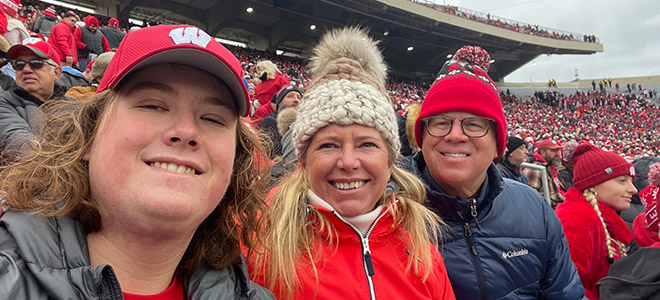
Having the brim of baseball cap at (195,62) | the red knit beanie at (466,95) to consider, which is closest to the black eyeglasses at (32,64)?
the brim of baseball cap at (195,62)

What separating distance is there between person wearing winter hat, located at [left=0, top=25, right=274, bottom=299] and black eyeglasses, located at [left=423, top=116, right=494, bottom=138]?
1.12 meters

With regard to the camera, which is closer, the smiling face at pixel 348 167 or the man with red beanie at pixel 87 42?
the smiling face at pixel 348 167

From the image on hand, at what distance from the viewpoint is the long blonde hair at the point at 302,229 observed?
1.45 meters

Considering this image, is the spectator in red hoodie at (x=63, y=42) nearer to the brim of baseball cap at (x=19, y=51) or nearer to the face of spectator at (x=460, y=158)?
the brim of baseball cap at (x=19, y=51)

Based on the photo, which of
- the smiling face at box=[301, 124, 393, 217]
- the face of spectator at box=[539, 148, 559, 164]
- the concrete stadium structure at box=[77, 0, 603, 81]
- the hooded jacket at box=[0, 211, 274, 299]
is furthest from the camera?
the concrete stadium structure at box=[77, 0, 603, 81]

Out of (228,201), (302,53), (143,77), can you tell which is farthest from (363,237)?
(302,53)

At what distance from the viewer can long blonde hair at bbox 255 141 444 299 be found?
1.45m

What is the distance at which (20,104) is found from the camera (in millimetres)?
2803

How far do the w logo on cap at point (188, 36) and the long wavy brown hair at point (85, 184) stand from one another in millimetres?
253

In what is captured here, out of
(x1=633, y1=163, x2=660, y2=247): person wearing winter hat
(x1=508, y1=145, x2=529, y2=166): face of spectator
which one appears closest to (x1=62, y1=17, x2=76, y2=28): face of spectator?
(x1=508, y1=145, x2=529, y2=166): face of spectator

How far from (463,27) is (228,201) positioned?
32488 mm

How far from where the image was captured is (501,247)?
1.78 meters

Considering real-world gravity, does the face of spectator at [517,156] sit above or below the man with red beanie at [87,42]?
below

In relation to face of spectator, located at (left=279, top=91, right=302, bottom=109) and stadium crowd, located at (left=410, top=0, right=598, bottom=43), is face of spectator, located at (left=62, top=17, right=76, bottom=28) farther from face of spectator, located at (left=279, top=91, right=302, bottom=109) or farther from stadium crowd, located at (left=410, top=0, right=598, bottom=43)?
stadium crowd, located at (left=410, top=0, right=598, bottom=43)
